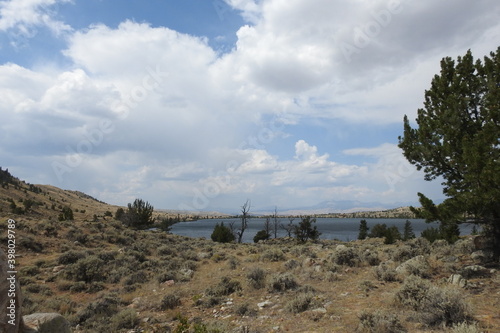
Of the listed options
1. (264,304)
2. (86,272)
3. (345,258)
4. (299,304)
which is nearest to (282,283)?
→ (264,304)

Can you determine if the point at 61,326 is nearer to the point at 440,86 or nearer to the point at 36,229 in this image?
the point at 440,86

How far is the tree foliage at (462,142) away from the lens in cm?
952

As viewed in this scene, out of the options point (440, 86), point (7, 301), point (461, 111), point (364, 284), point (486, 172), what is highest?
point (440, 86)

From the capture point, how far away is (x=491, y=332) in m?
6.01

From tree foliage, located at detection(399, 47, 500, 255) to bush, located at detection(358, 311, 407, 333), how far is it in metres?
5.52

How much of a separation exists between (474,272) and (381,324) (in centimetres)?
674

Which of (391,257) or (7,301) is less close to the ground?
(7,301)

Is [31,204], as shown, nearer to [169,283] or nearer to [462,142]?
[169,283]

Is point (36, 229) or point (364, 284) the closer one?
point (364, 284)

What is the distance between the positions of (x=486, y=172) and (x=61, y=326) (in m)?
12.9

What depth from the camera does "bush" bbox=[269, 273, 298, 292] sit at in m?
11.5

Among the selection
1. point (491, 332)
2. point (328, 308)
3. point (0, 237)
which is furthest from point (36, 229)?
point (491, 332)

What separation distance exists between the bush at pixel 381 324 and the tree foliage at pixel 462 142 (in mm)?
5524

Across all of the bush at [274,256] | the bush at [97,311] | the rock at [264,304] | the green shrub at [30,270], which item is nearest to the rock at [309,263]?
the bush at [274,256]
